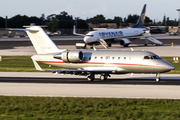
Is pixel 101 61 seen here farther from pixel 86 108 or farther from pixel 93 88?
pixel 86 108

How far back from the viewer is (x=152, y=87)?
25609 mm

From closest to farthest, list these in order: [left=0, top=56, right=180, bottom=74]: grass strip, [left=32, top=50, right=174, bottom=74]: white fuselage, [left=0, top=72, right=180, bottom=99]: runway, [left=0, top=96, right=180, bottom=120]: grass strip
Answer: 1. [left=0, top=96, right=180, bottom=120]: grass strip
2. [left=0, top=72, right=180, bottom=99]: runway
3. [left=32, top=50, right=174, bottom=74]: white fuselage
4. [left=0, top=56, right=180, bottom=74]: grass strip

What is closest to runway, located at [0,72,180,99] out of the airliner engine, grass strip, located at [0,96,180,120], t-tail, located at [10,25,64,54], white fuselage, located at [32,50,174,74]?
white fuselage, located at [32,50,174,74]

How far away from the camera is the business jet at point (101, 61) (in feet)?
92.9

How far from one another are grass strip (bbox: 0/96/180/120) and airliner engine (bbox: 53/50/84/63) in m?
9.37

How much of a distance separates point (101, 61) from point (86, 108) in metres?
12.1

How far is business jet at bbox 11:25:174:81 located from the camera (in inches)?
1115

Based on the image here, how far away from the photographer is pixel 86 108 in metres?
17.8

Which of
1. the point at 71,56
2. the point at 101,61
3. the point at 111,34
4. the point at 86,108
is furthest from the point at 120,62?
the point at 111,34

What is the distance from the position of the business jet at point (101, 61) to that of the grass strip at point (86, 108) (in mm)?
8522

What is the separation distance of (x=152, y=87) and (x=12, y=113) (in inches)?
503

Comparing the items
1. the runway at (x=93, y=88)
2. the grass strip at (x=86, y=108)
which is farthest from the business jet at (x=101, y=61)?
the grass strip at (x=86, y=108)

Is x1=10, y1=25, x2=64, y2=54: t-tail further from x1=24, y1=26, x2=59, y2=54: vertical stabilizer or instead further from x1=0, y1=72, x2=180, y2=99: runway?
x1=0, y1=72, x2=180, y2=99: runway

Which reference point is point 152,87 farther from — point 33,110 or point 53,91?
point 33,110
